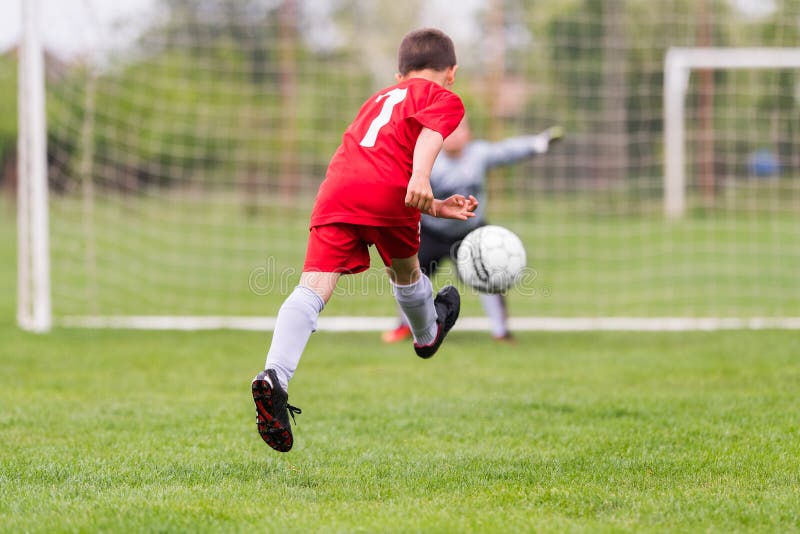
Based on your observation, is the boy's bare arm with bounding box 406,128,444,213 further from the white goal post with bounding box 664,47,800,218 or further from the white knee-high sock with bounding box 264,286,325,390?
the white goal post with bounding box 664,47,800,218

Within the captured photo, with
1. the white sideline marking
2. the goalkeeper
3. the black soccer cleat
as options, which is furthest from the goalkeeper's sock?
the white sideline marking

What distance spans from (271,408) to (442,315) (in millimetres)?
1309

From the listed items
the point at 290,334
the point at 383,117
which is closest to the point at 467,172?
the point at 383,117

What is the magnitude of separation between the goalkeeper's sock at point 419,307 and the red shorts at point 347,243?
321mm

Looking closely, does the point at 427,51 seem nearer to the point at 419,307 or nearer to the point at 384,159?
the point at 384,159

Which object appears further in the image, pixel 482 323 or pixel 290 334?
pixel 482 323

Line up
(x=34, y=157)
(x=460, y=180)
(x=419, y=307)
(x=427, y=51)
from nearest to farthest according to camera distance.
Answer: (x=427, y=51) → (x=419, y=307) → (x=460, y=180) → (x=34, y=157)

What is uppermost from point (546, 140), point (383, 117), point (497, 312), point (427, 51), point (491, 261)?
point (427, 51)

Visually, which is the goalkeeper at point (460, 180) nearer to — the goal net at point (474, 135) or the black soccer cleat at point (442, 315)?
the goal net at point (474, 135)

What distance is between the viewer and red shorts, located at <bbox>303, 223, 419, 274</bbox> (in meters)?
4.02

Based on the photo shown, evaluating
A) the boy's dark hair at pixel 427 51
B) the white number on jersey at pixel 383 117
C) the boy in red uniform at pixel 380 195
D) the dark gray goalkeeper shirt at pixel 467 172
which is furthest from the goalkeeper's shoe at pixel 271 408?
the dark gray goalkeeper shirt at pixel 467 172

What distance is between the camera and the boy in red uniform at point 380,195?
3850 mm

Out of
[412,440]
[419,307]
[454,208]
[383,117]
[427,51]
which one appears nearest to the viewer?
[454,208]

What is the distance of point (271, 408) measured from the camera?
3670mm
